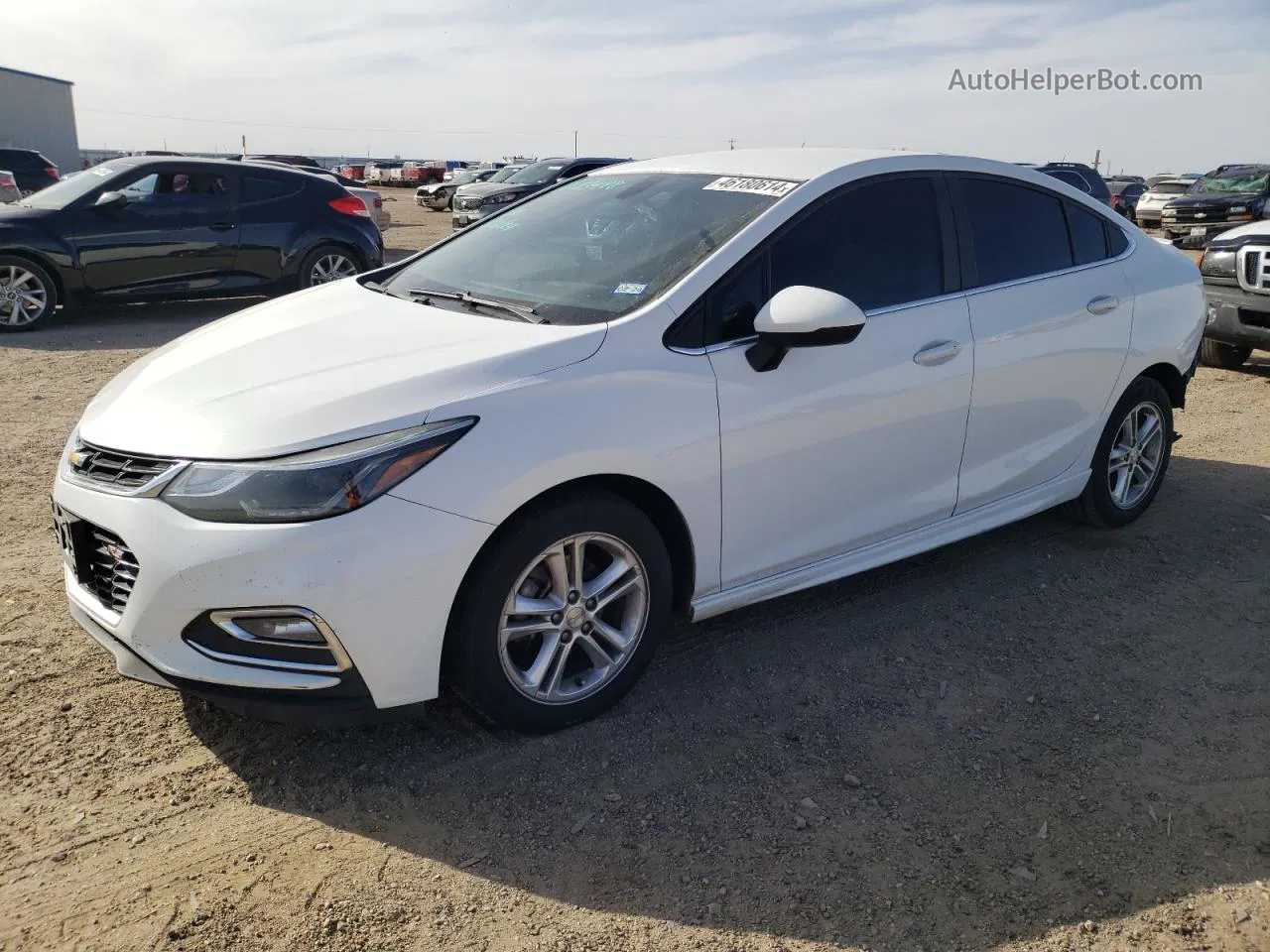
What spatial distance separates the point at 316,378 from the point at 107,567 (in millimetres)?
773

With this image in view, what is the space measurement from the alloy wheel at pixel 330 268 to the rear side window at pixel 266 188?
0.73 metres

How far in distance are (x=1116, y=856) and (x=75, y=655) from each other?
3309 mm

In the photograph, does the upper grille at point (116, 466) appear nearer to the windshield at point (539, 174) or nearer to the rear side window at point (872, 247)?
the rear side window at point (872, 247)

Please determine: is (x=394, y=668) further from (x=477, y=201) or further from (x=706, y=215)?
(x=477, y=201)

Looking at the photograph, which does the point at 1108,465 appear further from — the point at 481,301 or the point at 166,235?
the point at 166,235

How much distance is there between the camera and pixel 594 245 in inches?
150

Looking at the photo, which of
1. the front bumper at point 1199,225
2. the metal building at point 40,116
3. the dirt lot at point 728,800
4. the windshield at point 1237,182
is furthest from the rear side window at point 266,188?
the metal building at point 40,116

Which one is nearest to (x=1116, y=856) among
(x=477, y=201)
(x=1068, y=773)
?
(x=1068, y=773)

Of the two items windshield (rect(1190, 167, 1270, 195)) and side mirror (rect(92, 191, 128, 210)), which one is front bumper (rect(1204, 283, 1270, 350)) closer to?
side mirror (rect(92, 191, 128, 210))

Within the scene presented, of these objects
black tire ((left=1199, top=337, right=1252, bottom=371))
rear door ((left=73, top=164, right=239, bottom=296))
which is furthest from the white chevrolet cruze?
rear door ((left=73, top=164, right=239, bottom=296))

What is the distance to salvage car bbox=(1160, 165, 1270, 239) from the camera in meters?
20.6

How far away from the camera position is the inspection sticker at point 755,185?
12.1 feet

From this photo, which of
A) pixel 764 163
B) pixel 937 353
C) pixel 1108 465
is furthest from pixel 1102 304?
pixel 764 163

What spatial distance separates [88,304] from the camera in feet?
32.5
